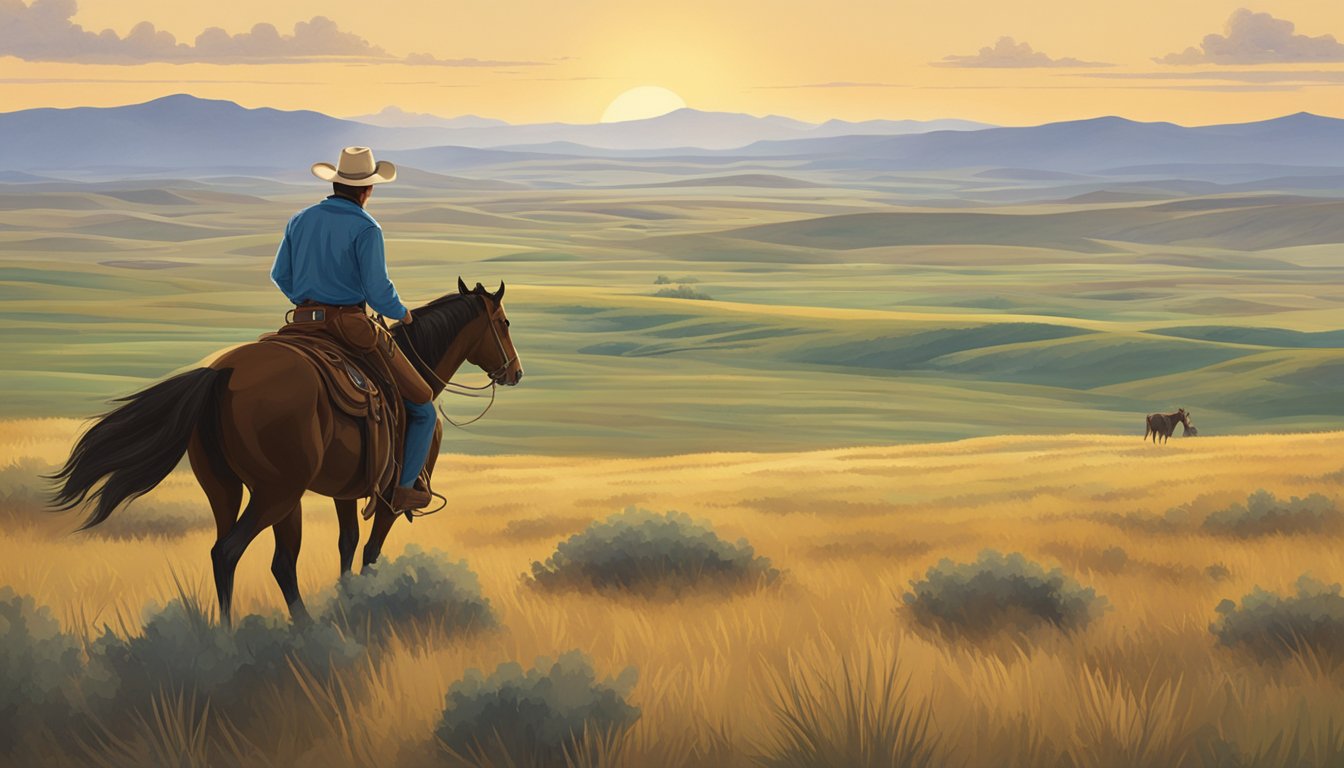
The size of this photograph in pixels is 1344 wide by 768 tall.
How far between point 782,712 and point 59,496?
433 cm

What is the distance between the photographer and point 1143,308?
123 meters

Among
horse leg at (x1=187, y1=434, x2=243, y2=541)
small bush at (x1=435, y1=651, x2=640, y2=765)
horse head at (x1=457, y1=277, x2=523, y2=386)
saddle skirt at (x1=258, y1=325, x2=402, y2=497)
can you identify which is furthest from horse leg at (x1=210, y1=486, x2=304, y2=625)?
small bush at (x1=435, y1=651, x2=640, y2=765)

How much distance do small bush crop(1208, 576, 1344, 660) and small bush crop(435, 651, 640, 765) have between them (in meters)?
3.53

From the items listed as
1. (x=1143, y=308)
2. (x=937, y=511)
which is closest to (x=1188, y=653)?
(x=937, y=511)

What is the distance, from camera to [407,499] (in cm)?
940

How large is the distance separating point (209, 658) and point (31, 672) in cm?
72

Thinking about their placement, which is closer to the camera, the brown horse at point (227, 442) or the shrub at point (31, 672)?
the shrub at point (31, 672)

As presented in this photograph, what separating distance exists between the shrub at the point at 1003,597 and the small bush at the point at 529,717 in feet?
10.1

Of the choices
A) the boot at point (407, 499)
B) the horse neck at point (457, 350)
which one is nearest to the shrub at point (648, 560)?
the boot at point (407, 499)

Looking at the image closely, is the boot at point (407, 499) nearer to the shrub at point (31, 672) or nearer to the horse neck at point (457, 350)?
the horse neck at point (457, 350)

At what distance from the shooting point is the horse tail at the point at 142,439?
25.6 feet

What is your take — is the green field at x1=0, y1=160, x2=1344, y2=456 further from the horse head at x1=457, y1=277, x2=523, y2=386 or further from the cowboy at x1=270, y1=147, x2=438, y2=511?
the cowboy at x1=270, y1=147, x2=438, y2=511

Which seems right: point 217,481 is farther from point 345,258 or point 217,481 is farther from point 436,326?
point 436,326

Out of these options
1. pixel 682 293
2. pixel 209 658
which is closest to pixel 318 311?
pixel 209 658
